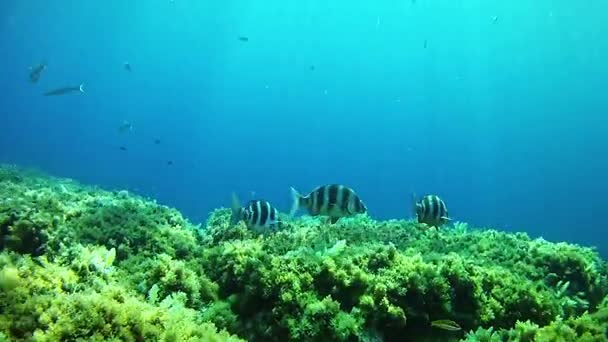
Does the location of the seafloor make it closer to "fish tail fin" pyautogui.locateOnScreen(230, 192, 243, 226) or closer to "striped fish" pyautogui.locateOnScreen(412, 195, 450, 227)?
"striped fish" pyautogui.locateOnScreen(412, 195, 450, 227)

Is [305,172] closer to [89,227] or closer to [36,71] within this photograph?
[36,71]

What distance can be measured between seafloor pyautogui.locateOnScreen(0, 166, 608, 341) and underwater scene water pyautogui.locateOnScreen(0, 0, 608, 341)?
0.09 ft

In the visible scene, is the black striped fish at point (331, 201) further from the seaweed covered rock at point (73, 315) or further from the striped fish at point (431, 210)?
the seaweed covered rock at point (73, 315)

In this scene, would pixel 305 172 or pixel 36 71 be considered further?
pixel 305 172

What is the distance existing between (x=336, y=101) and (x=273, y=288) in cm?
11481

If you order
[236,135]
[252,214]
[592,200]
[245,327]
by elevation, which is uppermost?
[236,135]

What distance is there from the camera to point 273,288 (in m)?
5.49

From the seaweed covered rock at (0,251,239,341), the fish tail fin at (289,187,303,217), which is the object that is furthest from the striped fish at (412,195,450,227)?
the seaweed covered rock at (0,251,239,341)

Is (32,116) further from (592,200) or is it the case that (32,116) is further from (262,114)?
(592,200)

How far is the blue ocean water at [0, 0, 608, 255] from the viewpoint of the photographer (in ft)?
273

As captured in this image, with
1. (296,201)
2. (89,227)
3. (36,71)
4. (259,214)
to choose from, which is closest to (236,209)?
(259,214)

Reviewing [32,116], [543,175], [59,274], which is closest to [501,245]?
[59,274]

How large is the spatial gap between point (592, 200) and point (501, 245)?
330 feet

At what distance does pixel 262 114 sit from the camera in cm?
13175
